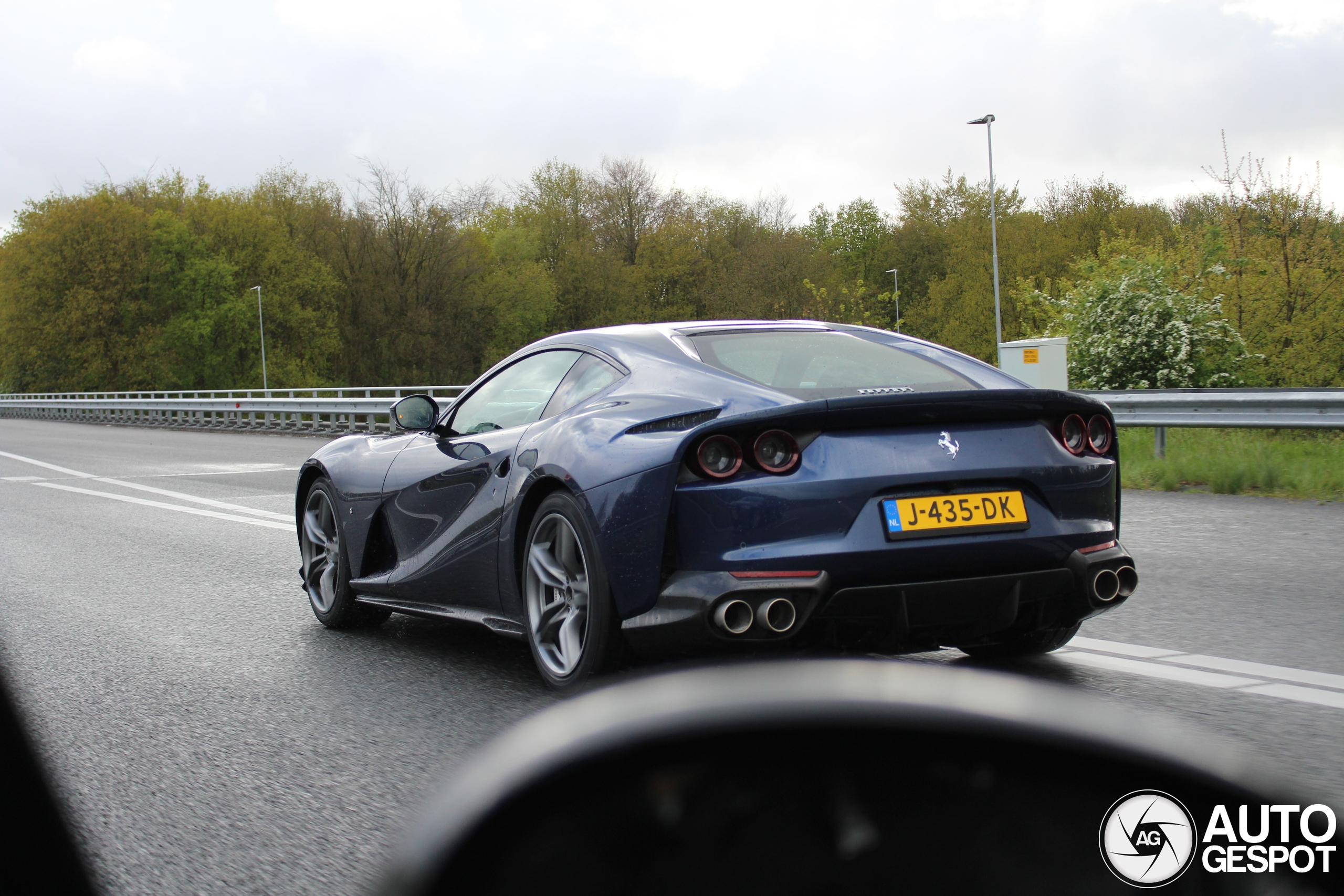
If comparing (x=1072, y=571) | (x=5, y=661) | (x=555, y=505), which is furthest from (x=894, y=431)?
(x=5, y=661)

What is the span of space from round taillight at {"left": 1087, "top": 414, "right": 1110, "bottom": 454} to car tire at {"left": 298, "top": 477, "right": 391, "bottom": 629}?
11.1ft

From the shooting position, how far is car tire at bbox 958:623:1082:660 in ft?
15.6

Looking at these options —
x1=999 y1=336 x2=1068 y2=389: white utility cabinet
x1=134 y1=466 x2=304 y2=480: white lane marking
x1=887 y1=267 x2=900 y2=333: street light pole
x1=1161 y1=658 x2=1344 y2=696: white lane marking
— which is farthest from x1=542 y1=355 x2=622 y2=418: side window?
x1=887 y1=267 x2=900 y2=333: street light pole

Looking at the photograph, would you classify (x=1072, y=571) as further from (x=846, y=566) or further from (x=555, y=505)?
(x=555, y=505)

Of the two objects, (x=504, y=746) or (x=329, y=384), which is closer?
(x=504, y=746)

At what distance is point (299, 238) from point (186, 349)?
8.61 m

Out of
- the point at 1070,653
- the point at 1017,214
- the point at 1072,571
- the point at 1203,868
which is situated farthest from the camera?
the point at 1017,214

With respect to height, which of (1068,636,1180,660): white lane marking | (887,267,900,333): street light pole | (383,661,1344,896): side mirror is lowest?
(1068,636,1180,660): white lane marking

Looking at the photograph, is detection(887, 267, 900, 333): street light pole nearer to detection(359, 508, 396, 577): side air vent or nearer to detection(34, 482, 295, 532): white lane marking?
detection(34, 482, 295, 532): white lane marking

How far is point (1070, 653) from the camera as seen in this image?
16.4 ft

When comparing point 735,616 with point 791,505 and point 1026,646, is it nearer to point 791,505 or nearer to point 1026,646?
point 791,505

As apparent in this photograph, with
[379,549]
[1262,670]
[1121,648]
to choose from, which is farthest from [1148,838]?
[379,549]

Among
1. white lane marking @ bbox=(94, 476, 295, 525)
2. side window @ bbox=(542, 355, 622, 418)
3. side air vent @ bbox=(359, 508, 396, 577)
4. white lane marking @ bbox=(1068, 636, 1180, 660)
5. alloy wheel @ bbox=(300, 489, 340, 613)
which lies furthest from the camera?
white lane marking @ bbox=(94, 476, 295, 525)

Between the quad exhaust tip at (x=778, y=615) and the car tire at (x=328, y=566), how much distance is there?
2879mm
